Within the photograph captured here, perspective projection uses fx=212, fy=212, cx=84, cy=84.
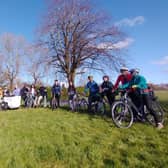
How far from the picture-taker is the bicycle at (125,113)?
241 inches

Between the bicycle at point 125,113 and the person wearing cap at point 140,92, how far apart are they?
0.84ft

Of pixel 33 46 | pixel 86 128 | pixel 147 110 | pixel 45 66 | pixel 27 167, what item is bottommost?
pixel 27 167

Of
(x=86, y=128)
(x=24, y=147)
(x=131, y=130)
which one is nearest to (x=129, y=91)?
(x=131, y=130)

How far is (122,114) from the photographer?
6.19m

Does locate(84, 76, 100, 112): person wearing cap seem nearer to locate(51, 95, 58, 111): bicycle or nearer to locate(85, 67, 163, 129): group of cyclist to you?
locate(85, 67, 163, 129): group of cyclist

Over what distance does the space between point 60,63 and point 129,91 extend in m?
17.8

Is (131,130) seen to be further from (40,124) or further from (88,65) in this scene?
(88,65)

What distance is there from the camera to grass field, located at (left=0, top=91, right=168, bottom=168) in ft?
13.2

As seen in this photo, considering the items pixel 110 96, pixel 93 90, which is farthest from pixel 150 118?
pixel 93 90

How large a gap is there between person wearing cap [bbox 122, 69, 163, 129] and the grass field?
0.46 metres

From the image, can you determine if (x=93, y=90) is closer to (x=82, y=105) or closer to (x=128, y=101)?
(x=82, y=105)

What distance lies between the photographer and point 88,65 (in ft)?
79.8

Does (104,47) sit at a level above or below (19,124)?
above

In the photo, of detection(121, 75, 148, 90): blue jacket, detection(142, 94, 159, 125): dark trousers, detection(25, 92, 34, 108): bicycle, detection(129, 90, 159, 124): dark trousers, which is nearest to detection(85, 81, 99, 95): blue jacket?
detection(129, 90, 159, 124): dark trousers
